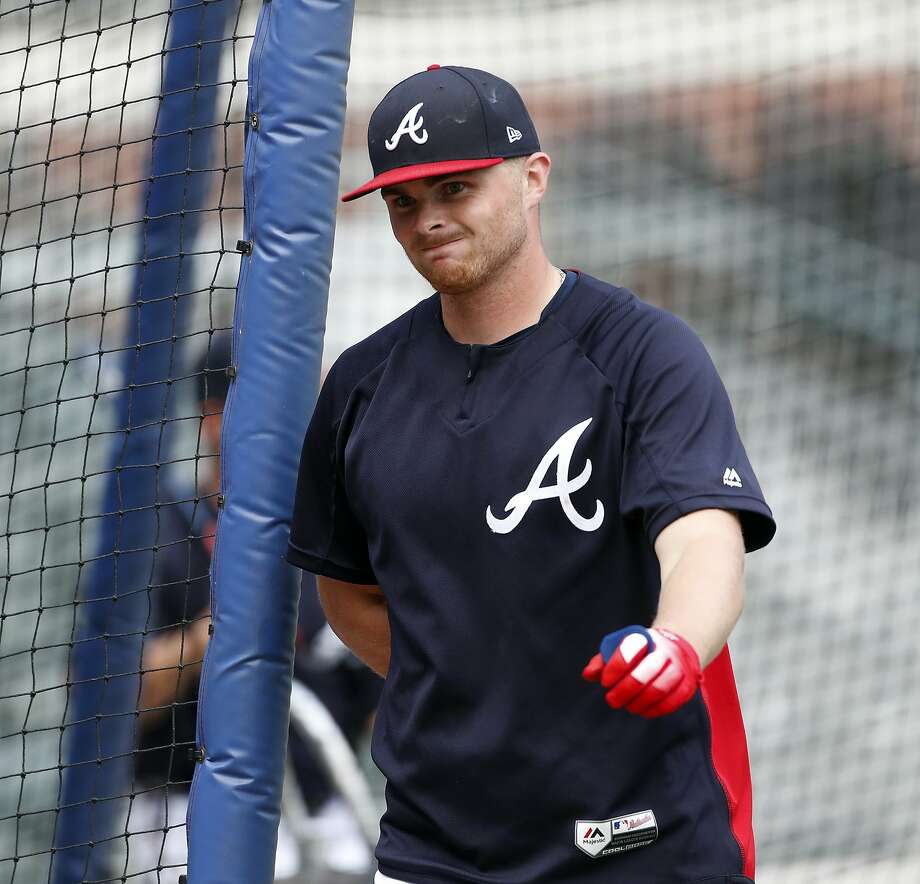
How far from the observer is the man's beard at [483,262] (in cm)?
168

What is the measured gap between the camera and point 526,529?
5.35 feet

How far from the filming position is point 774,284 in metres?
6.73

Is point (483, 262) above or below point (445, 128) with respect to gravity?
below

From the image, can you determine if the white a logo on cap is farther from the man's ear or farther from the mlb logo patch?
the mlb logo patch

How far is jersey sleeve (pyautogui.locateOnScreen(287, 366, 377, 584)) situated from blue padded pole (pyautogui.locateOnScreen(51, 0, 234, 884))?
0.74m

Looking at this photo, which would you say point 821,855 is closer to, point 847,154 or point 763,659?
point 763,659

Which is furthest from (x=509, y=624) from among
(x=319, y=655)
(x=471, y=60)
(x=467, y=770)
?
(x=471, y=60)

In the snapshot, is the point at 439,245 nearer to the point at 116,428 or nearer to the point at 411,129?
the point at 411,129

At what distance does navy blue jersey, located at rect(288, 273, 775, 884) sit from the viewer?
161 cm

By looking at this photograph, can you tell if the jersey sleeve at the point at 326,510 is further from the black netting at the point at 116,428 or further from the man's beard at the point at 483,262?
the black netting at the point at 116,428

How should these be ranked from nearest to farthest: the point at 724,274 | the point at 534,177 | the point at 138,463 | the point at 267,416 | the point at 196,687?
the point at 534,177
the point at 267,416
the point at 138,463
the point at 196,687
the point at 724,274

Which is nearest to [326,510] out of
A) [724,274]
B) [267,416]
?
[267,416]

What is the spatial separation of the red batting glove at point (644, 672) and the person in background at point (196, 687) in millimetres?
1907

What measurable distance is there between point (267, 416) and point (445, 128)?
2.13ft
